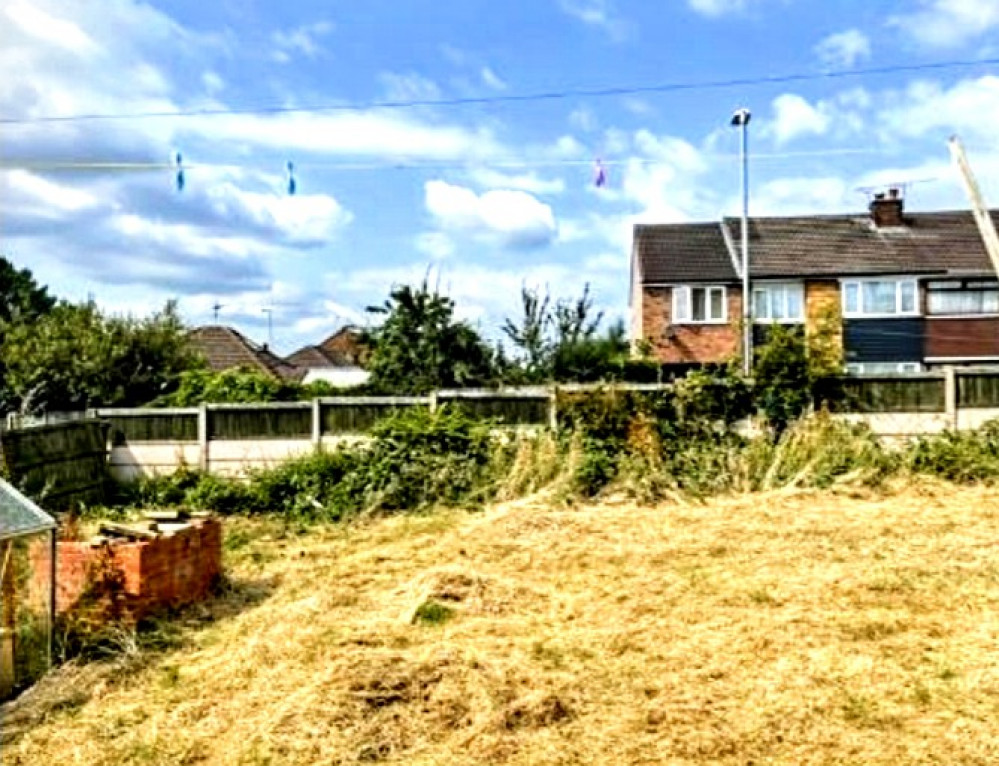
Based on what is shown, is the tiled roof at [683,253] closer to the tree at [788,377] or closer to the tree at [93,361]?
the tree at [93,361]

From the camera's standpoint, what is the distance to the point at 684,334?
30.0m

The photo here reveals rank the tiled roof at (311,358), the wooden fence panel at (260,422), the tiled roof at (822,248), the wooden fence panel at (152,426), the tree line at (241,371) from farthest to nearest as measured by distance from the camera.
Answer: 1. the tiled roof at (311,358)
2. the tiled roof at (822,248)
3. the tree line at (241,371)
4. the wooden fence panel at (152,426)
5. the wooden fence panel at (260,422)

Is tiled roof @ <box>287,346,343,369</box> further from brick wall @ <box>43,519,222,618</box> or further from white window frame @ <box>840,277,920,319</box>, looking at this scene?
brick wall @ <box>43,519,222,618</box>

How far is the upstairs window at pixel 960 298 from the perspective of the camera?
2828cm

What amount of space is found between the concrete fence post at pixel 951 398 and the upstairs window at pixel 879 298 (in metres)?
15.8

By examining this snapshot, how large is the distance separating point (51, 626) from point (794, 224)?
92.5 feet

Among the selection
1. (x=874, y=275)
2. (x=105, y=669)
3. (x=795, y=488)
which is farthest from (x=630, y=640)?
(x=874, y=275)

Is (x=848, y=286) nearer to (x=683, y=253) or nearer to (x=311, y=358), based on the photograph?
(x=683, y=253)

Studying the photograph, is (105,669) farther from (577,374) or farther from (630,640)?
(577,374)

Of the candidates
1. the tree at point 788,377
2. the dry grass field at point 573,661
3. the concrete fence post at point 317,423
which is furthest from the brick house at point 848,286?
the dry grass field at point 573,661

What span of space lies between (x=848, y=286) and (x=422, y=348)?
585 inches

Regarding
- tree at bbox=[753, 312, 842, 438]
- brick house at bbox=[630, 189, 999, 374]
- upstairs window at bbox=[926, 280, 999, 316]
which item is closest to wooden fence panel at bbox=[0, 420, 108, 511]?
tree at bbox=[753, 312, 842, 438]

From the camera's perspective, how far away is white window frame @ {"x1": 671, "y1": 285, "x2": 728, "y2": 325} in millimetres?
29875

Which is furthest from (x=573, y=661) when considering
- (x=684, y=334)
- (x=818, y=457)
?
(x=684, y=334)
